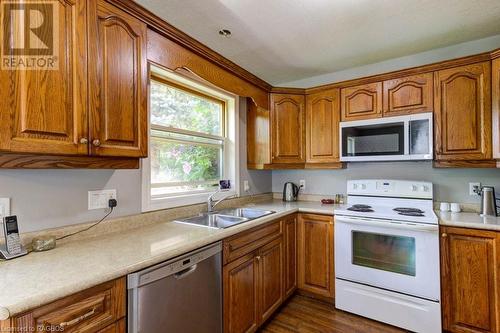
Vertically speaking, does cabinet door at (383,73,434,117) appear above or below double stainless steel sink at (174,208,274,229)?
→ above

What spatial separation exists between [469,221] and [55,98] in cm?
271

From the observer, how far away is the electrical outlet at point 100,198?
149 centimetres

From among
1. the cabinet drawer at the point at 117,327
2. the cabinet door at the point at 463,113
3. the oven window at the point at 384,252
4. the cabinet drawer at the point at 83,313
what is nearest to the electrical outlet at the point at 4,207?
the cabinet drawer at the point at 83,313

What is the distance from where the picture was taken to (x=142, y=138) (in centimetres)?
146

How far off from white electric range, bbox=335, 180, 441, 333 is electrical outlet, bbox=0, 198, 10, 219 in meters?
2.28

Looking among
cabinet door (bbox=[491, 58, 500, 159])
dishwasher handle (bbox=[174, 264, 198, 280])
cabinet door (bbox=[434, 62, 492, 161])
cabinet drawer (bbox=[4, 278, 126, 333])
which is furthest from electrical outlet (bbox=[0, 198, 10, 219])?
cabinet door (bbox=[491, 58, 500, 159])

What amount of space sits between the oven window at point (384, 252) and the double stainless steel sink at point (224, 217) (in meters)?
0.85

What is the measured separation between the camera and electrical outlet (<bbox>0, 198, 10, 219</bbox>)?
1159 mm

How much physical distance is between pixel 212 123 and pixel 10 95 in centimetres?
176

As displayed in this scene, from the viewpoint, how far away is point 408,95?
2254mm

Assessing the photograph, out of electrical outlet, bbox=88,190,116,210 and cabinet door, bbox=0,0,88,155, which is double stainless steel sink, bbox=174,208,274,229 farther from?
cabinet door, bbox=0,0,88,155

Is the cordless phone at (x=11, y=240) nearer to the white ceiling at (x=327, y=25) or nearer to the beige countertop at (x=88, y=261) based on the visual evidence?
the beige countertop at (x=88, y=261)

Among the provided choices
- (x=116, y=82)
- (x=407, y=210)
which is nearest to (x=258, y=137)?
(x=407, y=210)

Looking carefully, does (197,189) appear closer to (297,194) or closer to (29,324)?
(297,194)
